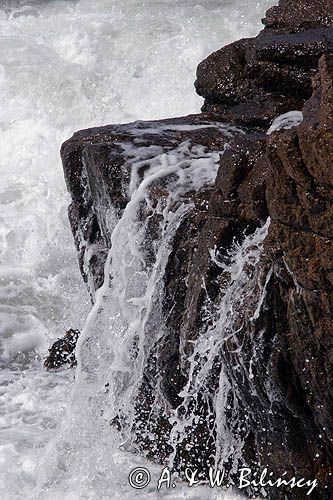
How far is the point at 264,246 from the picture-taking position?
11.6ft

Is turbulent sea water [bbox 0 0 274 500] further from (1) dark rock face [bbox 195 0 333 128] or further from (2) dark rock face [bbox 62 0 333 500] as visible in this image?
(1) dark rock face [bbox 195 0 333 128]

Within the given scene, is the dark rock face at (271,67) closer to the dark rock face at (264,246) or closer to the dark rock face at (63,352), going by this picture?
the dark rock face at (264,246)

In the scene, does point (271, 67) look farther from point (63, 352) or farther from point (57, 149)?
point (57, 149)

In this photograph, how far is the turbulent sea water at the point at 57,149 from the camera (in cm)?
454

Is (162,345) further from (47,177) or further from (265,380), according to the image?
(47,177)

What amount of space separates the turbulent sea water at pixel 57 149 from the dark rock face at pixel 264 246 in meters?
0.50

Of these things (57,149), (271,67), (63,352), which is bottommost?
(63,352)

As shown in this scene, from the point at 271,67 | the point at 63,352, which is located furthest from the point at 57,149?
the point at 271,67

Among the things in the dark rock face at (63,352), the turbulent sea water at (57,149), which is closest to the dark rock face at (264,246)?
the turbulent sea water at (57,149)

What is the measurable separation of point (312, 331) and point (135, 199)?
4.34ft

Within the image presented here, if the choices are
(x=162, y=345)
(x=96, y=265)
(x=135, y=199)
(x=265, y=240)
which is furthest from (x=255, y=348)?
(x=96, y=265)

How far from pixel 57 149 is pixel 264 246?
5.65m

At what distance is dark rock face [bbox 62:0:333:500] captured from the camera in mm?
3252

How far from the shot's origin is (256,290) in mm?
3596
